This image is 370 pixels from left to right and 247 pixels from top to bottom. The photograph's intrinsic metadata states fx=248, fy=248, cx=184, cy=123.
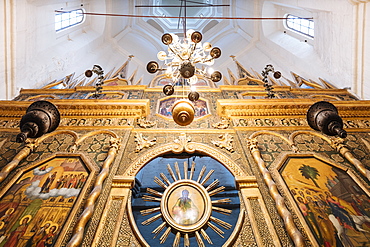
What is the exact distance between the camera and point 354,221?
365 cm

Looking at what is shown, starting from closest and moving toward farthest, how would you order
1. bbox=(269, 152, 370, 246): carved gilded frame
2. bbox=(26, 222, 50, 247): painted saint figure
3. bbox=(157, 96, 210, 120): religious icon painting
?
bbox=(26, 222, 50, 247): painted saint figure → bbox=(269, 152, 370, 246): carved gilded frame → bbox=(157, 96, 210, 120): religious icon painting

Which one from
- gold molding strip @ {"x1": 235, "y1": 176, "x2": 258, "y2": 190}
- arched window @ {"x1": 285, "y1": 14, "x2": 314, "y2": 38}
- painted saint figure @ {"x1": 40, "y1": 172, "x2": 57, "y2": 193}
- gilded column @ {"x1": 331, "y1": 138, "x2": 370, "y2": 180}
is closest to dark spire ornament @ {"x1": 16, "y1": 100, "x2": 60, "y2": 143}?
painted saint figure @ {"x1": 40, "y1": 172, "x2": 57, "y2": 193}

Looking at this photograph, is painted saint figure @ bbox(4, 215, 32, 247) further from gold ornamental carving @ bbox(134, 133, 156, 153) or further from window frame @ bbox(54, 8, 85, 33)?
window frame @ bbox(54, 8, 85, 33)

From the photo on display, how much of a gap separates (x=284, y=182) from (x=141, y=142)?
285cm

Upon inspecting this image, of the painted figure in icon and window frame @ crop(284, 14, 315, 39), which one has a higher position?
window frame @ crop(284, 14, 315, 39)

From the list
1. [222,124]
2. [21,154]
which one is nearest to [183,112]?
[222,124]

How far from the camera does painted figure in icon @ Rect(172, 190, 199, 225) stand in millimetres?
3836

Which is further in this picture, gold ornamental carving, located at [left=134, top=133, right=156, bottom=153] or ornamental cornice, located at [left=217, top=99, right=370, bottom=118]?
ornamental cornice, located at [left=217, top=99, right=370, bottom=118]

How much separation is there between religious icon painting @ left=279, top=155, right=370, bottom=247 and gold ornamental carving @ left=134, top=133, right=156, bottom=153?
2.59m

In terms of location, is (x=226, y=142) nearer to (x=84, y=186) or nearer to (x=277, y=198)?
(x=277, y=198)

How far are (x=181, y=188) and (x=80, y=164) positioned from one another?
1946 millimetres

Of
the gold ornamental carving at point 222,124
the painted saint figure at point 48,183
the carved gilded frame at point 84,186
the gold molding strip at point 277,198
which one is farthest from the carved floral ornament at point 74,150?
the gold molding strip at point 277,198

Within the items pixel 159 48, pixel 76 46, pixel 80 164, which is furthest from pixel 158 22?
pixel 80 164

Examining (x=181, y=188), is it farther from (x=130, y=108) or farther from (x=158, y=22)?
(x=158, y=22)
